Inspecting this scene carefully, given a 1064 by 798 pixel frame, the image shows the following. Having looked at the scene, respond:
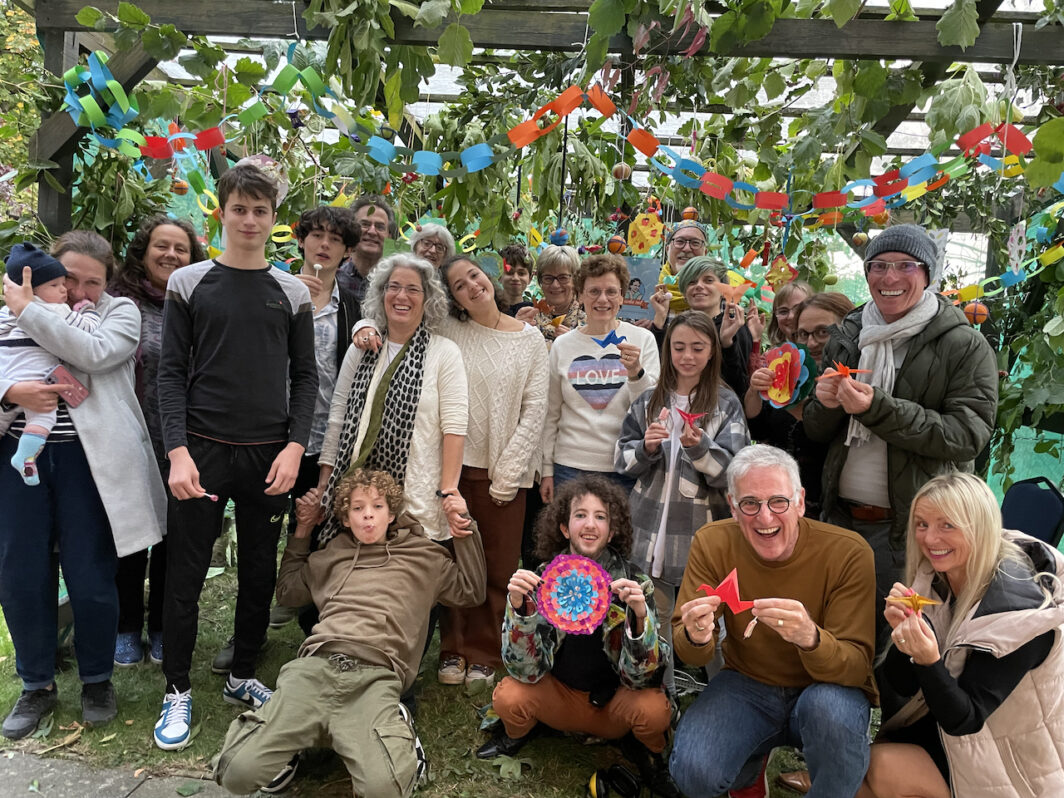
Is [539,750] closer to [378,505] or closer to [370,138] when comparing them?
[378,505]

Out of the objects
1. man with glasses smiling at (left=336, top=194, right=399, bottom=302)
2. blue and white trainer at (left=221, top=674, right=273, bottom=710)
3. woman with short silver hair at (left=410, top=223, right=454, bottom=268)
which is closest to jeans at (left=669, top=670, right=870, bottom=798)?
blue and white trainer at (left=221, top=674, right=273, bottom=710)

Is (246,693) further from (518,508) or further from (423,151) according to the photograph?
(423,151)

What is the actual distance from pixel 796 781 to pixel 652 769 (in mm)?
484

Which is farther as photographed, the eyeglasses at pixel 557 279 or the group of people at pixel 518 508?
the eyeglasses at pixel 557 279

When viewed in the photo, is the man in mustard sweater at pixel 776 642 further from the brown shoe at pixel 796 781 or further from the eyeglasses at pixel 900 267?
the eyeglasses at pixel 900 267

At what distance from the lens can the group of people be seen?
79.7 inches

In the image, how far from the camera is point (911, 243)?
92.2 inches

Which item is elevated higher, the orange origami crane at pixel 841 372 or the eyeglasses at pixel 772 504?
the orange origami crane at pixel 841 372

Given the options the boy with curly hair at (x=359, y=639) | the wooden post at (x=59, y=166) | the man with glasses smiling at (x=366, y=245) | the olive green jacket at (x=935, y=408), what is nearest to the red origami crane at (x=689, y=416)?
the olive green jacket at (x=935, y=408)

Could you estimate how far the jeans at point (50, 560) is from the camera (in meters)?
2.52

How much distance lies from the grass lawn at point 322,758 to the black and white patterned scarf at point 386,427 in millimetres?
751

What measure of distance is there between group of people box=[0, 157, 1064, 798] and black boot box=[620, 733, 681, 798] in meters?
0.01

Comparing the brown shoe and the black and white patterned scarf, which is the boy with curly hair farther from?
the brown shoe

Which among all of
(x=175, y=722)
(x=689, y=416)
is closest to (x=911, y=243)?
(x=689, y=416)
